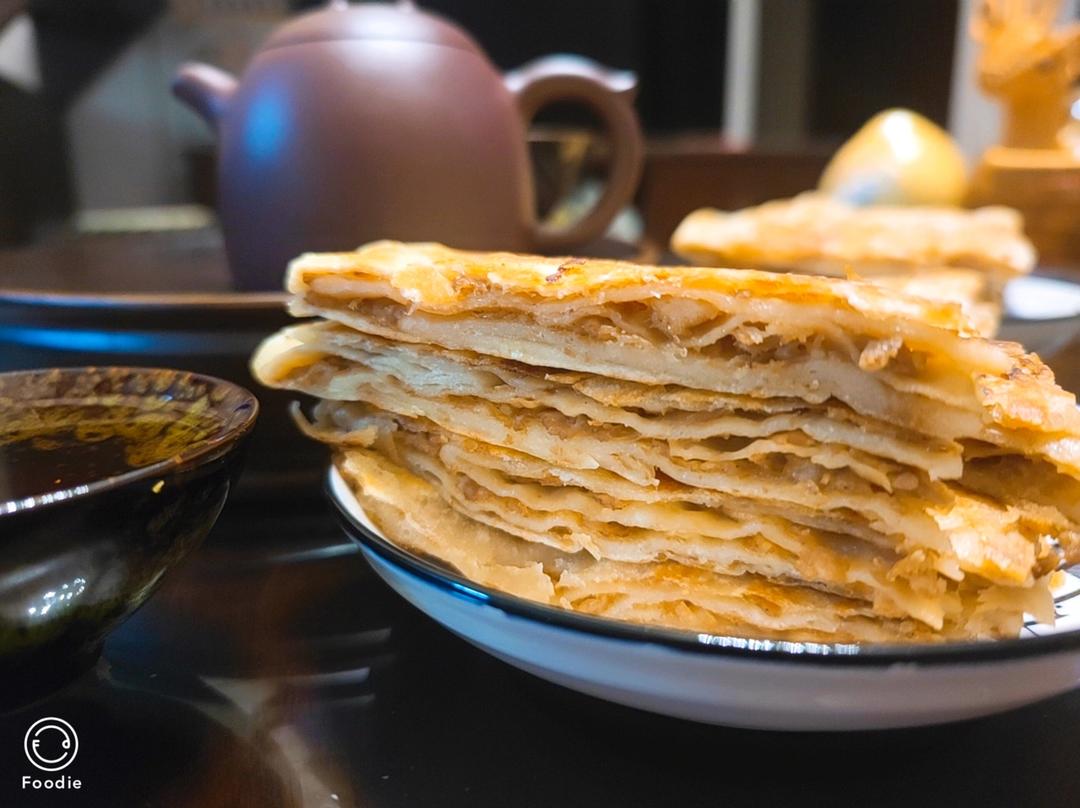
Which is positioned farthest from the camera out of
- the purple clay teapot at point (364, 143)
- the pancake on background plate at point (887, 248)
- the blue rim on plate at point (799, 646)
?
the pancake on background plate at point (887, 248)

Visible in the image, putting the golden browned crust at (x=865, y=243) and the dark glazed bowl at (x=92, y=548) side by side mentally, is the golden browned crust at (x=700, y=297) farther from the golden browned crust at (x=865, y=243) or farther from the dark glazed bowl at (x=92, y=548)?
the golden browned crust at (x=865, y=243)

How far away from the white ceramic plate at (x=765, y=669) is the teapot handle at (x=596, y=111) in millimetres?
447

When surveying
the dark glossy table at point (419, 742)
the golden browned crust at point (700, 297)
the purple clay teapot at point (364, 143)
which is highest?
the purple clay teapot at point (364, 143)

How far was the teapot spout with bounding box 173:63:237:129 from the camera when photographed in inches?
27.8

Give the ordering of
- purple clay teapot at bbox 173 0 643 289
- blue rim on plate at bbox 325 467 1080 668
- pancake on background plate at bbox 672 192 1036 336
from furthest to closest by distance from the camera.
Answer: pancake on background plate at bbox 672 192 1036 336 → purple clay teapot at bbox 173 0 643 289 → blue rim on plate at bbox 325 467 1080 668

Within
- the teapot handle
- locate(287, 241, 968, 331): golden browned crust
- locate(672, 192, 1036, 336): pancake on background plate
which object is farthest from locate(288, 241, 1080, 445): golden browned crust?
locate(672, 192, 1036, 336): pancake on background plate

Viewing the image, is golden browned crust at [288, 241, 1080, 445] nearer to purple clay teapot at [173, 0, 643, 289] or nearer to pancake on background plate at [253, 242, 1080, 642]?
pancake on background plate at [253, 242, 1080, 642]

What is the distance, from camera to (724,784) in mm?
347

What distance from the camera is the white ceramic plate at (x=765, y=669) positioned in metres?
0.29

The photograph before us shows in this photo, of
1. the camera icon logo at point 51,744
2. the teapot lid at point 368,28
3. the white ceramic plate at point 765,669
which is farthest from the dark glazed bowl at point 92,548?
the teapot lid at point 368,28

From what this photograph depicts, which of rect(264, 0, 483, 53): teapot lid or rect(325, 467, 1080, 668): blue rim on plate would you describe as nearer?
rect(325, 467, 1080, 668): blue rim on plate

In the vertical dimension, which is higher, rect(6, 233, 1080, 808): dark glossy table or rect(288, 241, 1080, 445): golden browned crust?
rect(288, 241, 1080, 445): golden browned crust

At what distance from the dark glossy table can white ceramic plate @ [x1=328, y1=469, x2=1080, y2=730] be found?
0.04 m

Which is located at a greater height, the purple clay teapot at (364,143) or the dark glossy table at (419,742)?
the purple clay teapot at (364,143)
